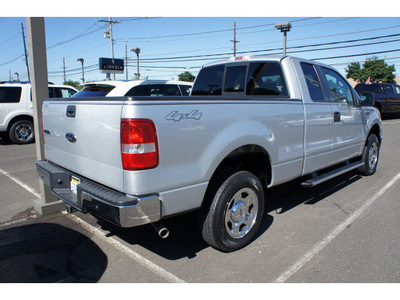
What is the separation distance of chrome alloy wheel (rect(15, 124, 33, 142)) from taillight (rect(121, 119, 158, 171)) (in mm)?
9112

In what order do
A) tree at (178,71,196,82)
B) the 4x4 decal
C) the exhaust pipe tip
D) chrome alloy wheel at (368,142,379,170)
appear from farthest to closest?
tree at (178,71,196,82), chrome alloy wheel at (368,142,379,170), the exhaust pipe tip, the 4x4 decal

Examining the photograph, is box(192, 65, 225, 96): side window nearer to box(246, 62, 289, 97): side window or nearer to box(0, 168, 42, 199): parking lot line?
box(246, 62, 289, 97): side window

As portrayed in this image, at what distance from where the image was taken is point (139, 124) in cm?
231

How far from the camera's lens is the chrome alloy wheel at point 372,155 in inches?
235

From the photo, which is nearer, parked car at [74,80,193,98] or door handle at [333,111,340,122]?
door handle at [333,111,340,122]

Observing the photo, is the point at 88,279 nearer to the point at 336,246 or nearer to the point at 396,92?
the point at 336,246

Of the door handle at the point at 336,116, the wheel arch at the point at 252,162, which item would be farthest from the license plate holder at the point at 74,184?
the door handle at the point at 336,116

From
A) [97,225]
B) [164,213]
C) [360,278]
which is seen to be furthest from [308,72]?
[97,225]

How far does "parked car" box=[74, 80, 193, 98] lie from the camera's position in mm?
7820

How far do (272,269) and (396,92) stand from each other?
62.4ft

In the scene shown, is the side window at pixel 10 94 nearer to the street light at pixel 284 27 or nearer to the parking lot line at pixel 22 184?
the parking lot line at pixel 22 184

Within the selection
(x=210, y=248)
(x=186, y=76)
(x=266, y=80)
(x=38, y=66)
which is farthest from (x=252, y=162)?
(x=186, y=76)

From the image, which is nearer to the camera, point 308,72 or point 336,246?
point 336,246

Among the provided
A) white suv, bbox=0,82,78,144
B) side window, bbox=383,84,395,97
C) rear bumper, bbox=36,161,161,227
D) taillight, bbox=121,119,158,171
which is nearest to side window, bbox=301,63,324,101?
taillight, bbox=121,119,158,171
